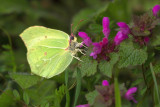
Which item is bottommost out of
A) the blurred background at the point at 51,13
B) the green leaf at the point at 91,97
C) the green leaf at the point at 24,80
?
the green leaf at the point at 91,97

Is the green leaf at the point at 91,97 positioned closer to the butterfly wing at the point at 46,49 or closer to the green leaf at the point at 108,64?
the green leaf at the point at 108,64

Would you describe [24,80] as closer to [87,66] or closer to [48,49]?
[48,49]

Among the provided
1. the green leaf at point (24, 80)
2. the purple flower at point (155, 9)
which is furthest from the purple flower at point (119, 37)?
the green leaf at point (24, 80)

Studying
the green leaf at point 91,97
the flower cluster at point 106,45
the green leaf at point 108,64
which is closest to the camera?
the green leaf at point 91,97

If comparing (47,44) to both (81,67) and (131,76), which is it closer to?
(81,67)

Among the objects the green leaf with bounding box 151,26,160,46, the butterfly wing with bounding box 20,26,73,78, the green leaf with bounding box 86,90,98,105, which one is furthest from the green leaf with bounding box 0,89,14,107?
the green leaf with bounding box 151,26,160,46

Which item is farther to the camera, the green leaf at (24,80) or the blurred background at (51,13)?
the blurred background at (51,13)
